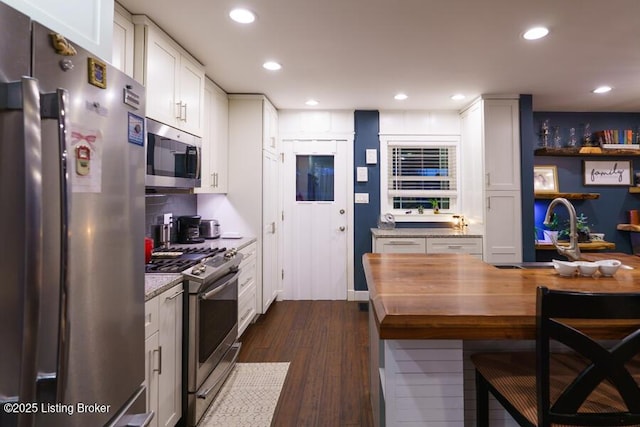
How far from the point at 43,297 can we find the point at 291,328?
113 inches

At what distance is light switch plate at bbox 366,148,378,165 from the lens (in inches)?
173

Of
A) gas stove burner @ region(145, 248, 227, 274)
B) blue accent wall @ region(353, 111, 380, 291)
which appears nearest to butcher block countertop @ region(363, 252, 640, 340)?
gas stove burner @ region(145, 248, 227, 274)

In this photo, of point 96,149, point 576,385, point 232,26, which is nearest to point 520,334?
point 576,385

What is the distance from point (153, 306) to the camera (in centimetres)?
158

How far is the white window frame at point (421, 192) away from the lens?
14.4 feet

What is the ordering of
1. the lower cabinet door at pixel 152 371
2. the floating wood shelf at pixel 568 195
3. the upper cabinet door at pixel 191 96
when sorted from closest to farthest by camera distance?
the lower cabinet door at pixel 152 371
the upper cabinet door at pixel 191 96
the floating wood shelf at pixel 568 195

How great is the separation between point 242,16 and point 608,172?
4.96 metres

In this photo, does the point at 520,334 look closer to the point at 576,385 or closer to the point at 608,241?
the point at 576,385

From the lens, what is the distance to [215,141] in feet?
10.8

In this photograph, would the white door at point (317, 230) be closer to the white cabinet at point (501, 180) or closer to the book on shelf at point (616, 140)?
the white cabinet at point (501, 180)

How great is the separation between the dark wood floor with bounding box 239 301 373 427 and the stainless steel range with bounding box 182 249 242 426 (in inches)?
17.7

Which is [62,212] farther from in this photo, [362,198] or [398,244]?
[362,198]

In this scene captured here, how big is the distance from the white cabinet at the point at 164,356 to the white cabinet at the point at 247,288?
3.74ft

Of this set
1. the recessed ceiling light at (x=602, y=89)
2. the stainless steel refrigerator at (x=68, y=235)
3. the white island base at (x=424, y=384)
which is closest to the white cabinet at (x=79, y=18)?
the stainless steel refrigerator at (x=68, y=235)
